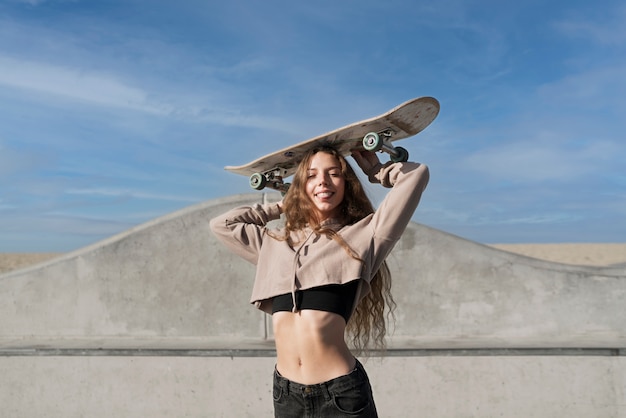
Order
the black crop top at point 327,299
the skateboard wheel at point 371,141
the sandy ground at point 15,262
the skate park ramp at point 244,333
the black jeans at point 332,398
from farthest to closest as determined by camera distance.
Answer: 1. the sandy ground at point 15,262
2. the skate park ramp at point 244,333
3. the skateboard wheel at point 371,141
4. the black crop top at point 327,299
5. the black jeans at point 332,398

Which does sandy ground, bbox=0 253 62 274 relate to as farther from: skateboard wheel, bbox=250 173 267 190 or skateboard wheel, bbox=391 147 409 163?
skateboard wheel, bbox=391 147 409 163

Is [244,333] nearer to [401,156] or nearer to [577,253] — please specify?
[401,156]

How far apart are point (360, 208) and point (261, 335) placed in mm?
3162

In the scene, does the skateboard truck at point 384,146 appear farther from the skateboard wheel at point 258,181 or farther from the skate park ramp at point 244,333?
the skate park ramp at point 244,333

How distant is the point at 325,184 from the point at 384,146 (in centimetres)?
26

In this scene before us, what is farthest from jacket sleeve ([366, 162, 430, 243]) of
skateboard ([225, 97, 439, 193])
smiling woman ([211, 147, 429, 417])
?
skateboard ([225, 97, 439, 193])

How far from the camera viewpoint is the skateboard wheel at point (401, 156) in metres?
2.27

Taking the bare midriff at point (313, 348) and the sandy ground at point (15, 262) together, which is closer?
the bare midriff at point (313, 348)

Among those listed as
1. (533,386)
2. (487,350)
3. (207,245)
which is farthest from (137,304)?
(533,386)

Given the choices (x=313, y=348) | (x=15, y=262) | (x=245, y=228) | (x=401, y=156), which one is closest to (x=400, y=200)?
(x=401, y=156)

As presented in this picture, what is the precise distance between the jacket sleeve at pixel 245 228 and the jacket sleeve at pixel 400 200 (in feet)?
1.73

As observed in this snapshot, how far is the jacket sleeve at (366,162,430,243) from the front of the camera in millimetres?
2127

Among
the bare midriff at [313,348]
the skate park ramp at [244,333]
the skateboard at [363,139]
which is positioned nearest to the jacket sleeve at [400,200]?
the skateboard at [363,139]

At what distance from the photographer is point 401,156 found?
2275mm
